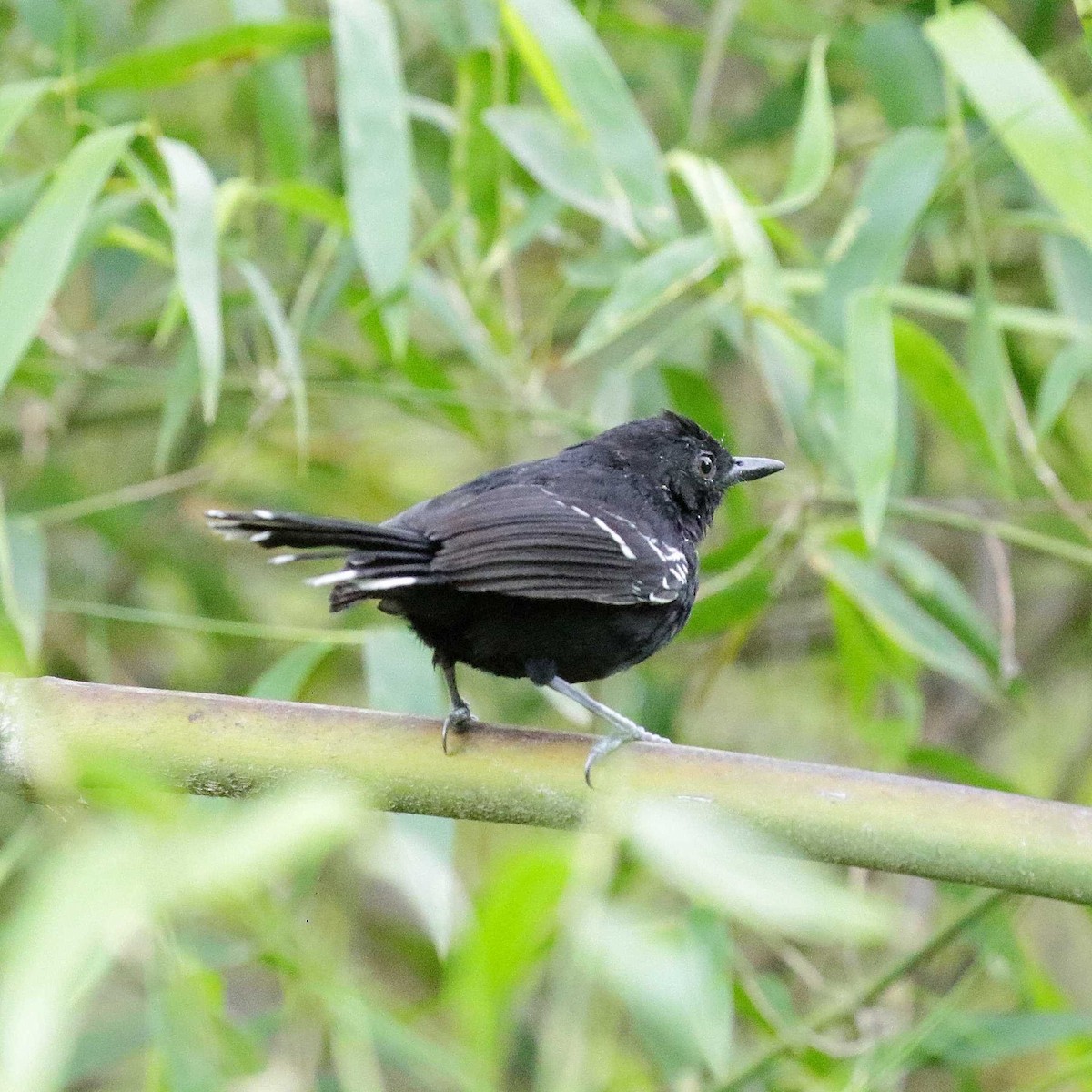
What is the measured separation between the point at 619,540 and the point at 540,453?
2047 millimetres

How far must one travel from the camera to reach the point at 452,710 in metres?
2.30

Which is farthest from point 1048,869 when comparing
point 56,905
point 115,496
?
point 115,496

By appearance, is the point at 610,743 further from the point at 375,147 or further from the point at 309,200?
the point at 309,200

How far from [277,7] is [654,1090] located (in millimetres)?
2432

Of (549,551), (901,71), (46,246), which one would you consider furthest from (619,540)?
(901,71)

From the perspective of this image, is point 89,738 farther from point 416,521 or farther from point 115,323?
point 115,323

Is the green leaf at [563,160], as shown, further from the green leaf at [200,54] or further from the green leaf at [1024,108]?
the green leaf at [1024,108]

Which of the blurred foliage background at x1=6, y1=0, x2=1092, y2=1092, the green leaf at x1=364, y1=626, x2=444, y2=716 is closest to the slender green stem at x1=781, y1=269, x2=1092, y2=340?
the blurred foliage background at x1=6, y1=0, x2=1092, y2=1092

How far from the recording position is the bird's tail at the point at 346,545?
6.88 ft

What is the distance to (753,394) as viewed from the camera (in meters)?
4.85

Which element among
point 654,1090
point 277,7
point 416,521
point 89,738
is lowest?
point 654,1090

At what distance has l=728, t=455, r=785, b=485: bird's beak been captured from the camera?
302cm

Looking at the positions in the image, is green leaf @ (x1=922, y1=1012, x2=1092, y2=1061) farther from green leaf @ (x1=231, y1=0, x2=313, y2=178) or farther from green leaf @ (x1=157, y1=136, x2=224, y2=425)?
green leaf @ (x1=231, y1=0, x2=313, y2=178)

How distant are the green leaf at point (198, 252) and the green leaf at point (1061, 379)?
1550 mm
